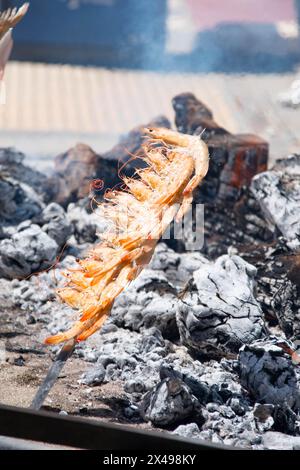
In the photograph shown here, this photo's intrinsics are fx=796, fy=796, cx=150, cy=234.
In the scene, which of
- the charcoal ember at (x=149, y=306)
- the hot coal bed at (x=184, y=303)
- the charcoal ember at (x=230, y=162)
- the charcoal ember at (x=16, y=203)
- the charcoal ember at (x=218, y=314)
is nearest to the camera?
the hot coal bed at (x=184, y=303)

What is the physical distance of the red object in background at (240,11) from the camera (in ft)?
→ 16.1

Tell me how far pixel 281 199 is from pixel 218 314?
92 cm

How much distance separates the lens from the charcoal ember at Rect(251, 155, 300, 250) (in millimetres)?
4281

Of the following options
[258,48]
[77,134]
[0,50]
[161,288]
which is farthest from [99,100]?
A: [161,288]

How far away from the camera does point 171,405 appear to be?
126 inches

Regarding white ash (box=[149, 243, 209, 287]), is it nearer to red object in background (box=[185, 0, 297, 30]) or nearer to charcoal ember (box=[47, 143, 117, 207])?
charcoal ember (box=[47, 143, 117, 207])

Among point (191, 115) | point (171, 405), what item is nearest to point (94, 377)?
point (171, 405)

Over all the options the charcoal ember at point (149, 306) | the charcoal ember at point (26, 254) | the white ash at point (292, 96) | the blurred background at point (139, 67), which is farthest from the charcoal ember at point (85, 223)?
the white ash at point (292, 96)

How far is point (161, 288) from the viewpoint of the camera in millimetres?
4422

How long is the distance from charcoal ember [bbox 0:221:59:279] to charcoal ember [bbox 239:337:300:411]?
1726 mm

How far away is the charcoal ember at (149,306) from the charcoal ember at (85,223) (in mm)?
809

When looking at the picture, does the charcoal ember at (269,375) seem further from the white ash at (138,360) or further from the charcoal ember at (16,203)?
the charcoal ember at (16,203)

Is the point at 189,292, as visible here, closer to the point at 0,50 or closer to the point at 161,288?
the point at 161,288

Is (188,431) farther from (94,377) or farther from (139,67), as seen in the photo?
(139,67)
